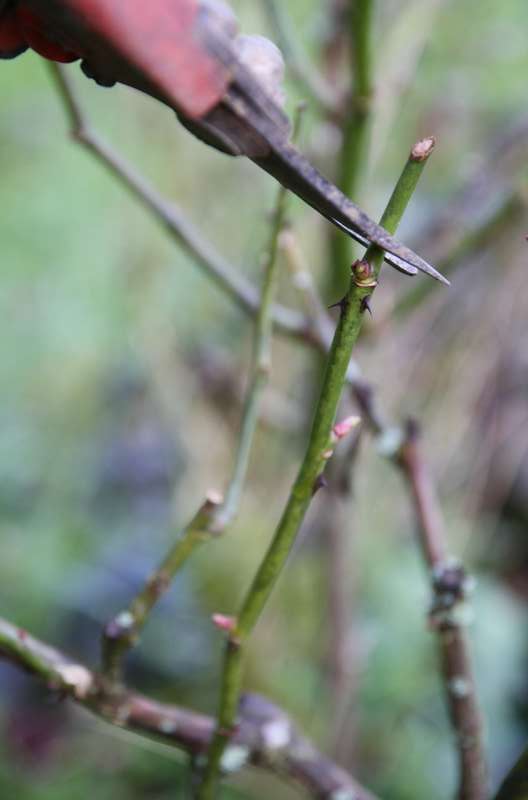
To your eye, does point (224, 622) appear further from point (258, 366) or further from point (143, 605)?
point (258, 366)

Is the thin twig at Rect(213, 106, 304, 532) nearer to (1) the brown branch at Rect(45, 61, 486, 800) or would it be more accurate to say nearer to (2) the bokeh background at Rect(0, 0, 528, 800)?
(1) the brown branch at Rect(45, 61, 486, 800)

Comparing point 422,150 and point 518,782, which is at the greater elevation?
point 422,150

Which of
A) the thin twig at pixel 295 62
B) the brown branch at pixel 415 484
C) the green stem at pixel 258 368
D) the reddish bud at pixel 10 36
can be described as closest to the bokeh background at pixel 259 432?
the thin twig at pixel 295 62

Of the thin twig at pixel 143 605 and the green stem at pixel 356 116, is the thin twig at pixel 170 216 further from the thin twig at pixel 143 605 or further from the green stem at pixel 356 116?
the thin twig at pixel 143 605

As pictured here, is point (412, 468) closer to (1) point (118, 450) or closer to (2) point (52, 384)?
(2) point (52, 384)

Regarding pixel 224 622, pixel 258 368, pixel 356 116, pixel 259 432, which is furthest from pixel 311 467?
pixel 259 432

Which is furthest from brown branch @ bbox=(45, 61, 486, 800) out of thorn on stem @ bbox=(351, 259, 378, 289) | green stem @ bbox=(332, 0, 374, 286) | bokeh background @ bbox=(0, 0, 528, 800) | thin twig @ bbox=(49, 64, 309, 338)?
bokeh background @ bbox=(0, 0, 528, 800)

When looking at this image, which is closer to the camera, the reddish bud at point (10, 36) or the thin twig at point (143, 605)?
the reddish bud at point (10, 36)
